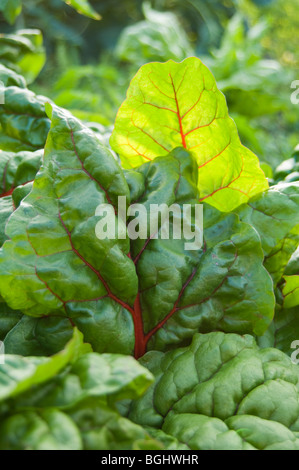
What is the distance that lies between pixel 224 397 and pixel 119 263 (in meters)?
0.22

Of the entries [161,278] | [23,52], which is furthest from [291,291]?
[23,52]

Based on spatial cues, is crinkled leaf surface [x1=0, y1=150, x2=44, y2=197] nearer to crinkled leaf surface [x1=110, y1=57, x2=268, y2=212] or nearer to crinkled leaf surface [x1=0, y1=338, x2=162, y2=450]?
crinkled leaf surface [x1=110, y1=57, x2=268, y2=212]

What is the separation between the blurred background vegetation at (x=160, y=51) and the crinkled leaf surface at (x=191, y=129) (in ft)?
0.59

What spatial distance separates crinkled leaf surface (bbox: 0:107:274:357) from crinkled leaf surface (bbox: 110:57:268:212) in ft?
0.11

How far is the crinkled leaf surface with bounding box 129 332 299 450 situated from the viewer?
0.56 meters

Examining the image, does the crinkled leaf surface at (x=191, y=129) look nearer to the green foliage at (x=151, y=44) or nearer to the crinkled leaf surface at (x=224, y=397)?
the crinkled leaf surface at (x=224, y=397)

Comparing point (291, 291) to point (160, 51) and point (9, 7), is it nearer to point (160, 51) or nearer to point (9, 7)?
point (9, 7)

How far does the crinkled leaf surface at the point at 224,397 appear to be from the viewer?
557 mm

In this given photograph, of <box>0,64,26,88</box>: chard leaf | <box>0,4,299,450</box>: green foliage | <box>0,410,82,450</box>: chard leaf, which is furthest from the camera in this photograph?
<box>0,64,26,88</box>: chard leaf

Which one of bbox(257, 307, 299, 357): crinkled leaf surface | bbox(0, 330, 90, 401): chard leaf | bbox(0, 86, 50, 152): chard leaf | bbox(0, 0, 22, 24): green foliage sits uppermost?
bbox(0, 0, 22, 24): green foliage

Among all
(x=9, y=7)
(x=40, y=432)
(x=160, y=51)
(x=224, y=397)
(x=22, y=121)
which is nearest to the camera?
(x=40, y=432)

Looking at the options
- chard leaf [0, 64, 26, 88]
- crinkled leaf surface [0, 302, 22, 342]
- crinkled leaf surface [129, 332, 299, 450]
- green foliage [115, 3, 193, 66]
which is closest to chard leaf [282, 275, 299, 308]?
crinkled leaf surface [129, 332, 299, 450]

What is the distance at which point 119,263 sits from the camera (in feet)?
2.13

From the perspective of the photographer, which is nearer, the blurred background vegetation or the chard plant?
the chard plant
